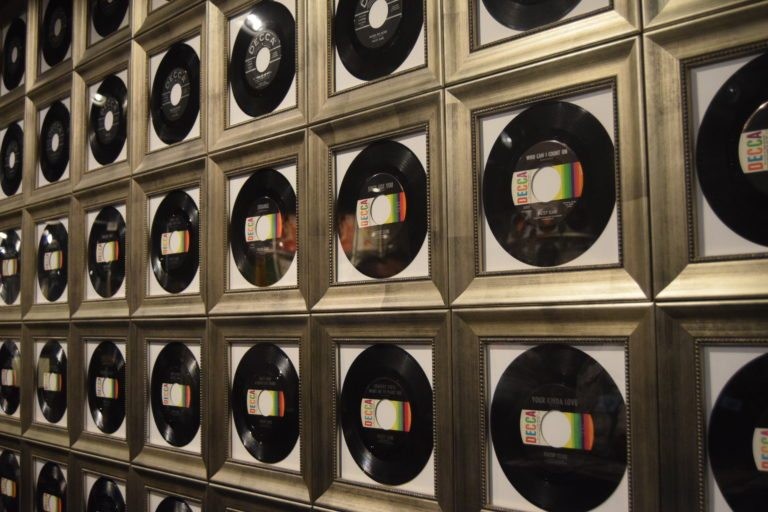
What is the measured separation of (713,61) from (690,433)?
0.63 meters

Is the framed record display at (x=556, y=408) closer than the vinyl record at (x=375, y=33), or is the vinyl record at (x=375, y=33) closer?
the framed record display at (x=556, y=408)

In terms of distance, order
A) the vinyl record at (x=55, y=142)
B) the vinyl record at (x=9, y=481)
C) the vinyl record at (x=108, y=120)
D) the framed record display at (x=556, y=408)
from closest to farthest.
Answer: the framed record display at (x=556, y=408) < the vinyl record at (x=108, y=120) < the vinyl record at (x=55, y=142) < the vinyl record at (x=9, y=481)

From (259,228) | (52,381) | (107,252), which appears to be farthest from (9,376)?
(259,228)

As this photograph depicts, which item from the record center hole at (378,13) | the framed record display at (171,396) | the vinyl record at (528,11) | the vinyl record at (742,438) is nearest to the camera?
the vinyl record at (742,438)

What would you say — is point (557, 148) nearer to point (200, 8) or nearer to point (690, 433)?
point (690, 433)

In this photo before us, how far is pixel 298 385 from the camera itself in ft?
5.78

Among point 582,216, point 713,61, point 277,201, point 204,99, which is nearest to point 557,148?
point 582,216

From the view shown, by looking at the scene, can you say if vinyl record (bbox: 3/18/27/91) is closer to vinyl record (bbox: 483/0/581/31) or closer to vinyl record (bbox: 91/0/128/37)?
vinyl record (bbox: 91/0/128/37)

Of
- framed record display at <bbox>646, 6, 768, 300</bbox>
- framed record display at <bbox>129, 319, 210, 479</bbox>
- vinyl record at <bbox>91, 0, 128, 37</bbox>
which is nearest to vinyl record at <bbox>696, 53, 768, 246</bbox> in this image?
framed record display at <bbox>646, 6, 768, 300</bbox>

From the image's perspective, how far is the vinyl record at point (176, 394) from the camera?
2.04 metres

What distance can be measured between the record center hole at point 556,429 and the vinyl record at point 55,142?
2.10 metres

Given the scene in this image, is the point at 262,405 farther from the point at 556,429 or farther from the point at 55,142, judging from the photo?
the point at 55,142

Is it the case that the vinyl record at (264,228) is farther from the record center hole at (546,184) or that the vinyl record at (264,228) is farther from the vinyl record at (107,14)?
the vinyl record at (107,14)

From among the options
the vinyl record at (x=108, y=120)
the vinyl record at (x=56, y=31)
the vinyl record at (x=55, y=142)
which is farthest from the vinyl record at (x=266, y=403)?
the vinyl record at (x=56, y=31)
